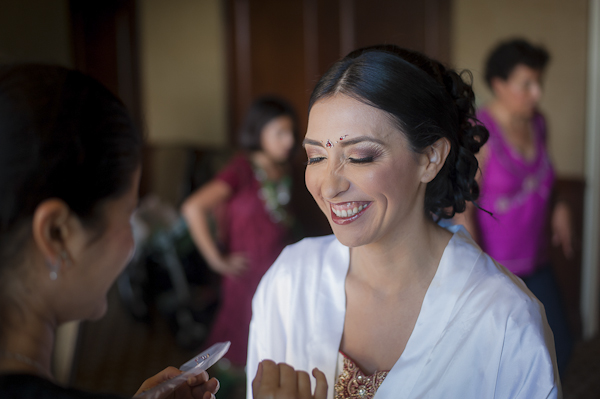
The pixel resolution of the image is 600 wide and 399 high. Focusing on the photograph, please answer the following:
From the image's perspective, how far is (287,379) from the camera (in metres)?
0.82

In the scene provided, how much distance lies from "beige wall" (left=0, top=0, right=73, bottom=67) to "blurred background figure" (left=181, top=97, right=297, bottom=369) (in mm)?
1375

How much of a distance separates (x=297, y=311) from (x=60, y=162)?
66cm

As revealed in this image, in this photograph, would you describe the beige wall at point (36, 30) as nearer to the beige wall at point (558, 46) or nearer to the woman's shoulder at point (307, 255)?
the woman's shoulder at point (307, 255)

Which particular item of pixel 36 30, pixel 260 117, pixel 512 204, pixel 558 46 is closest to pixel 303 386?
pixel 512 204

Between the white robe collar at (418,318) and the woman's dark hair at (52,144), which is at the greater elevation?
the woman's dark hair at (52,144)

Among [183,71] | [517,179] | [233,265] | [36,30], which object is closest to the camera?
[517,179]

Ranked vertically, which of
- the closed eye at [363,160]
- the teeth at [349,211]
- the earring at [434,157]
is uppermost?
the closed eye at [363,160]

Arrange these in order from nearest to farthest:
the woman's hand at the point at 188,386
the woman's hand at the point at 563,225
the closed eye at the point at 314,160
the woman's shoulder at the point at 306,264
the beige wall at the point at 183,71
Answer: the woman's hand at the point at 188,386, the closed eye at the point at 314,160, the woman's shoulder at the point at 306,264, the woman's hand at the point at 563,225, the beige wall at the point at 183,71

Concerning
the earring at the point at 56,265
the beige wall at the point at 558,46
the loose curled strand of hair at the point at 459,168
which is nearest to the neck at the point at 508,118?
the beige wall at the point at 558,46

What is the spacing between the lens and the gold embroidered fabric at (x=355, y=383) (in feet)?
3.23

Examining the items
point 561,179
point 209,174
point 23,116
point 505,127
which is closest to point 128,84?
point 209,174

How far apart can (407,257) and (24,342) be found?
0.74 m

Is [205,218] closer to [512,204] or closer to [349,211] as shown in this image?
[512,204]

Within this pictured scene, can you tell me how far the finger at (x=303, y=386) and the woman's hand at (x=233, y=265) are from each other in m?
1.56
